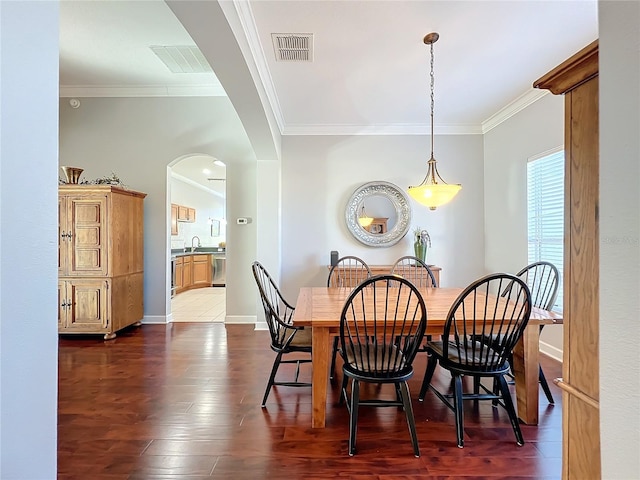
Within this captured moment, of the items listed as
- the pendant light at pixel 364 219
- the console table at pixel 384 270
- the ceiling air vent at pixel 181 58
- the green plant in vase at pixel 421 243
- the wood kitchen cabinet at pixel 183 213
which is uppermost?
the ceiling air vent at pixel 181 58

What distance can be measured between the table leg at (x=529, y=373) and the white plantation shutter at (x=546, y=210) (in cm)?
144

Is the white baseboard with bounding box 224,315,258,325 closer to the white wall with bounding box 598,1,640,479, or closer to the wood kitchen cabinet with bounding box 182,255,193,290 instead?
the wood kitchen cabinet with bounding box 182,255,193,290

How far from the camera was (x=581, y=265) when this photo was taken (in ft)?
3.41

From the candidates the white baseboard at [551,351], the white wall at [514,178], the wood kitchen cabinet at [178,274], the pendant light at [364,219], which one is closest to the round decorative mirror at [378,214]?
the pendant light at [364,219]

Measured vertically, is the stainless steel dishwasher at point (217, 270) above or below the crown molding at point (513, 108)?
below

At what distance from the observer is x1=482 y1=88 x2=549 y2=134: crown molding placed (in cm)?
351

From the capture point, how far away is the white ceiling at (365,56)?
2.31 meters

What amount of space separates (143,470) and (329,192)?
3.65 m

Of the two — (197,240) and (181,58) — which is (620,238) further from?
(197,240)

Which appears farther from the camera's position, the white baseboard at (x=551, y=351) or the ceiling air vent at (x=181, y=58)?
the ceiling air vent at (x=181, y=58)

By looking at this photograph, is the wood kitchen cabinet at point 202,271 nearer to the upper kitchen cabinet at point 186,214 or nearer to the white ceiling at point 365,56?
the upper kitchen cabinet at point 186,214

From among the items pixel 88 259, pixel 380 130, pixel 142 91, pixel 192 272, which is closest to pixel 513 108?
pixel 380 130

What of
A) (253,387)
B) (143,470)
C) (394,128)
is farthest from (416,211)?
(143,470)

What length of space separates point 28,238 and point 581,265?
1464 millimetres
